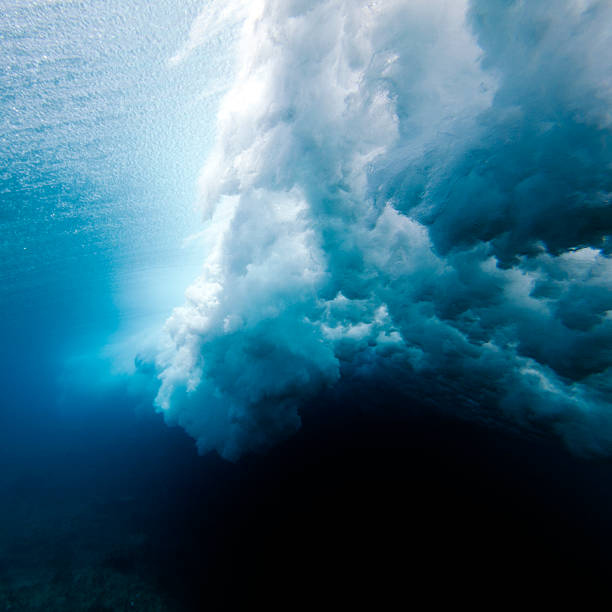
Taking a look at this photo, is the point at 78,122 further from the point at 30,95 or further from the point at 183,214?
the point at 183,214

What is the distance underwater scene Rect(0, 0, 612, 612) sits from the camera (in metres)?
3.70

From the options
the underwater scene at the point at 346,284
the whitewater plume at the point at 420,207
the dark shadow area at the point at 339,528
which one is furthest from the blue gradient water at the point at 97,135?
the dark shadow area at the point at 339,528

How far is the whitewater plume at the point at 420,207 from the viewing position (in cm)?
321

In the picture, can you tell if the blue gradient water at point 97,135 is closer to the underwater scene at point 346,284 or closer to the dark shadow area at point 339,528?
the underwater scene at point 346,284

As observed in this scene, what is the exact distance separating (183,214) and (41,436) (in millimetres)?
21516

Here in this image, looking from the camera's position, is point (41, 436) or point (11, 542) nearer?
point (11, 542)

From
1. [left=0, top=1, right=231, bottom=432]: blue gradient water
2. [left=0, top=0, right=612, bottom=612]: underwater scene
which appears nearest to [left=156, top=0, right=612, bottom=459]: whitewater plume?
[left=0, top=0, right=612, bottom=612]: underwater scene

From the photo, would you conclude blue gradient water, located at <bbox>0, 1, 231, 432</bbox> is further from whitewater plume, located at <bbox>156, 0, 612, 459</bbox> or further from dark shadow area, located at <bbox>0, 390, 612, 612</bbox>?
dark shadow area, located at <bbox>0, 390, 612, 612</bbox>

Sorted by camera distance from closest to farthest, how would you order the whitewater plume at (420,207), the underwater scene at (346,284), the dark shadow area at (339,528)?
the whitewater plume at (420,207) → the underwater scene at (346,284) → the dark shadow area at (339,528)

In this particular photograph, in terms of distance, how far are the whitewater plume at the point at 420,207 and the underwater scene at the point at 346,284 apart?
1.6 inches

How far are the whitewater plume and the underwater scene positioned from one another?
41mm

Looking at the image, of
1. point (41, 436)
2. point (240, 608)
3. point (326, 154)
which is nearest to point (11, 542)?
point (240, 608)

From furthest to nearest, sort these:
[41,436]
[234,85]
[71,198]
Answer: [41,436], [71,198], [234,85]

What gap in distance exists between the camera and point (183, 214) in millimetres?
12477
